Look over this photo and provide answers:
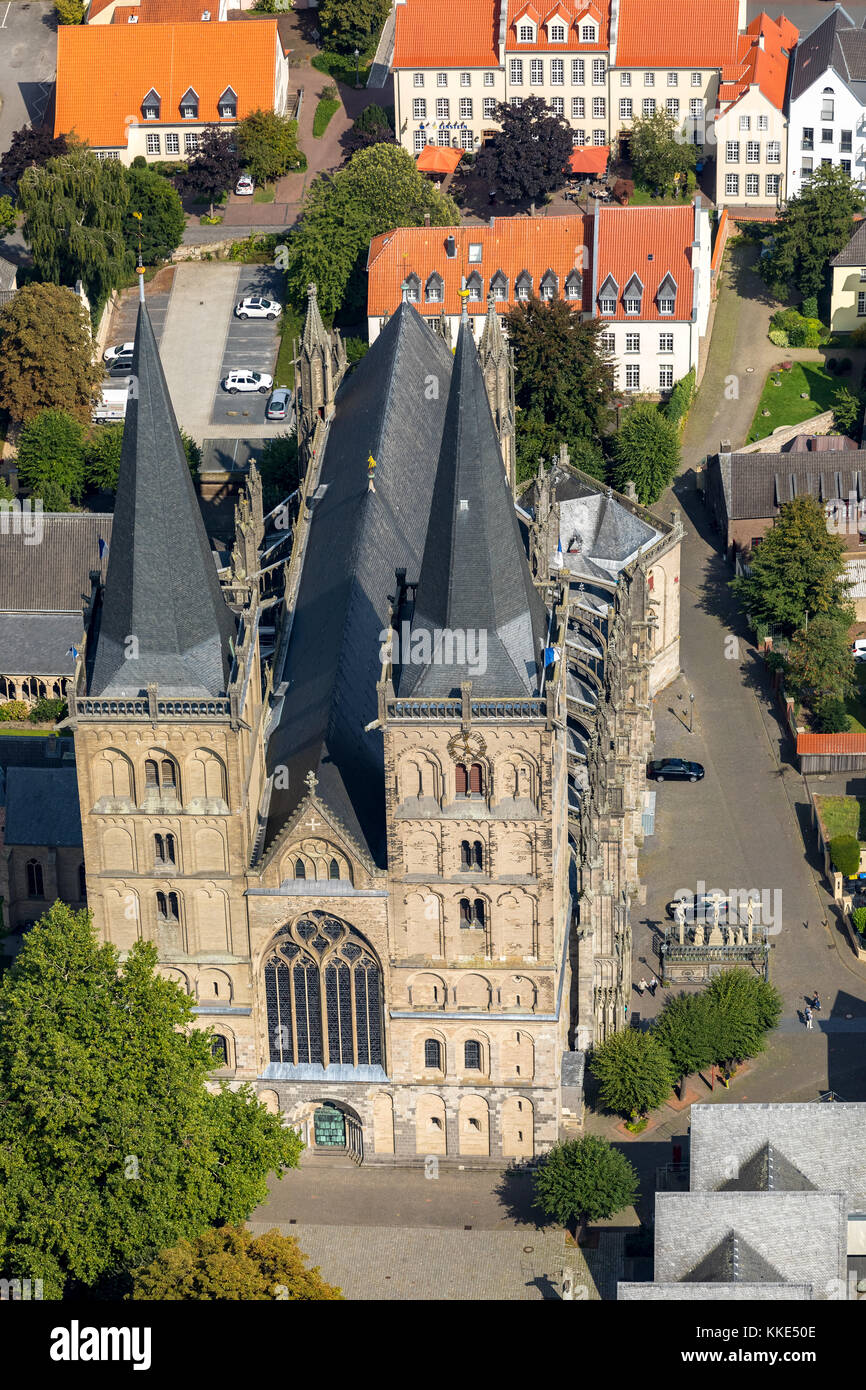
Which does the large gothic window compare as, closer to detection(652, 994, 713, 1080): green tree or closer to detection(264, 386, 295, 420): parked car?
detection(652, 994, 713, 1080): green tree

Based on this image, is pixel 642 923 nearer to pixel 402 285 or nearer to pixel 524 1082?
pixel 524 1082

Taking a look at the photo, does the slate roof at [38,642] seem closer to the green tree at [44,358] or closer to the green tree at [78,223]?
the green tree at [44,358]

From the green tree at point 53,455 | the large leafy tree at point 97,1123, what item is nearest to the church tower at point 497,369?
the green tree at point 53,455

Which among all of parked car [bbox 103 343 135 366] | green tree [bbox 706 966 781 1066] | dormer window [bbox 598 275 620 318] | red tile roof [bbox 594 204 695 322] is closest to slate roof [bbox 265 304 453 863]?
green tree [bbox 706 966 781 1066]

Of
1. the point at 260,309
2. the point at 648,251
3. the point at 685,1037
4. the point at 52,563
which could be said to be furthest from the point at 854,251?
the point at 685,1037

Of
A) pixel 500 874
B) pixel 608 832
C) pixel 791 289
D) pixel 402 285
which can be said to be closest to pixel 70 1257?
pixel 500 874

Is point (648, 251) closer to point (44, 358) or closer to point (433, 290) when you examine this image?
point (433, 290)
